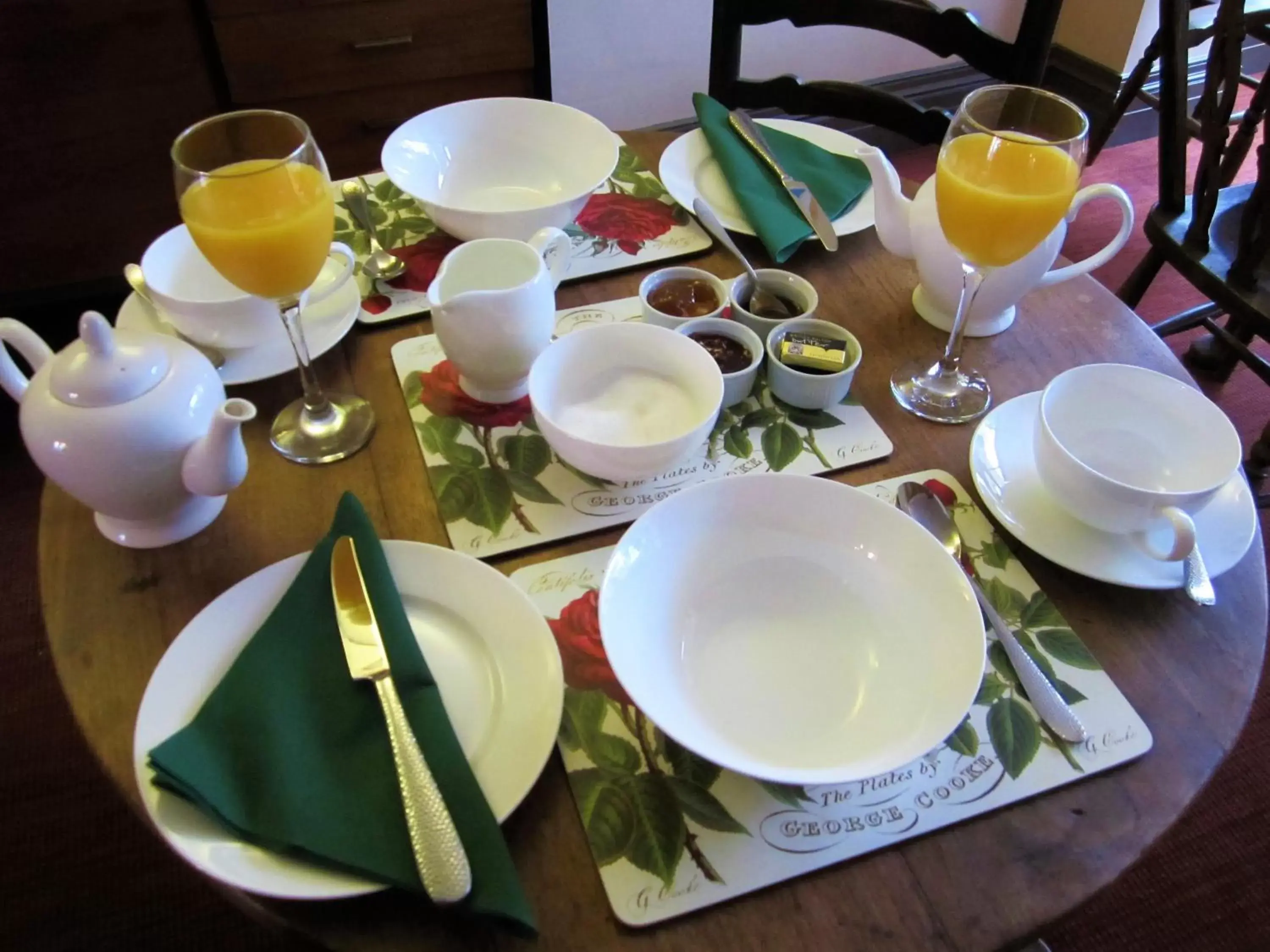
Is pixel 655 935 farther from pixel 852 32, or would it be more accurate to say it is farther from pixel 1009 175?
pixel 852 32

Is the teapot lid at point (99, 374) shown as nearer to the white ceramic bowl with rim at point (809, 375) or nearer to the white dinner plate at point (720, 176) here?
the white ceramic bowl with rim at point (809, 375)

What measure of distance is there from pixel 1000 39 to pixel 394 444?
1.04 meters

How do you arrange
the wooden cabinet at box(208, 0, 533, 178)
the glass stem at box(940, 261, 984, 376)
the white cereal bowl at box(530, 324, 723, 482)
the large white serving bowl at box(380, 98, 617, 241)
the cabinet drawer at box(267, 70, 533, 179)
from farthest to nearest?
the cabinet drawer at box(267, 70, 533, 179) < the wooden cabinet at box(208, 0, 533, 178) < the large white serving bowl at box(380, 98, 617, 241) < the glass stem at box(940, 261, 984, 376) < the white cereal bowl at box(530, 324, 723, 482)

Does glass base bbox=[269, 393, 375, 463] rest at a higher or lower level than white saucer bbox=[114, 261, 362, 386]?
lower

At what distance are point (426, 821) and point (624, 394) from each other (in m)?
0.42

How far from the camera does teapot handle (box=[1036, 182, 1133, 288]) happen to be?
0.88 metres

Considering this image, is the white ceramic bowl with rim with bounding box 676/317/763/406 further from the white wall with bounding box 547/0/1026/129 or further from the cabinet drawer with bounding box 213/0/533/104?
the white wall with bounding box 547/0/1026/129

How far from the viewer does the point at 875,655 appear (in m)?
0.65

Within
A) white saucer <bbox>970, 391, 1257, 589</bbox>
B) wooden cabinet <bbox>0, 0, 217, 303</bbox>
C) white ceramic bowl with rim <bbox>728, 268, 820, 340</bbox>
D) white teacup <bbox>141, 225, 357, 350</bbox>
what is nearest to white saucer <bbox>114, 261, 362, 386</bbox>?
white teacup <bbox>141, 225, 357, 350</bbox>

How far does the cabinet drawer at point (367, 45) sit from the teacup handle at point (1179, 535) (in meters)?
1.75

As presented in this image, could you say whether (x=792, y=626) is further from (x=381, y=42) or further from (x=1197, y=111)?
(x=381, y=42)

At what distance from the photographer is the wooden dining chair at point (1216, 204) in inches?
50.8

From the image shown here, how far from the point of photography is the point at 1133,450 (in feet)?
2.65

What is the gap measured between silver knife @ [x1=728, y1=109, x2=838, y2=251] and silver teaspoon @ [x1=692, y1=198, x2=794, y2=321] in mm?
92
